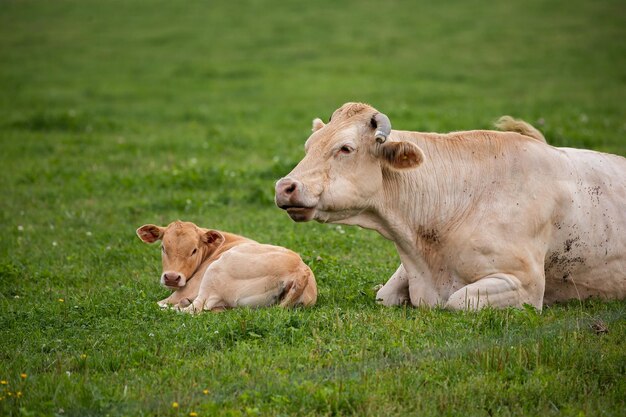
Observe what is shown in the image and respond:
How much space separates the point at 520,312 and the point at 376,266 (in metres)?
3.16

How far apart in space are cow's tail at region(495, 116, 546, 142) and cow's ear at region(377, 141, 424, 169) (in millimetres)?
2029

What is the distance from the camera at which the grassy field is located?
7164mm

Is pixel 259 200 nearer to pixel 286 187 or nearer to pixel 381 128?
pixel 381 128

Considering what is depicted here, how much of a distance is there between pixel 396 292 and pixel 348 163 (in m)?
1.57

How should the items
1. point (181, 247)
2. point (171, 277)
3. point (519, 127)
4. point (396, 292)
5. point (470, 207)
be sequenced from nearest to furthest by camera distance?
point (470, 207), point (396, 292), point (171, 277), point (181, 247), point (519, 127)

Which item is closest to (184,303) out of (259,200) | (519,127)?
(519,127)

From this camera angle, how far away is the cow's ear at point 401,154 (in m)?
9.12

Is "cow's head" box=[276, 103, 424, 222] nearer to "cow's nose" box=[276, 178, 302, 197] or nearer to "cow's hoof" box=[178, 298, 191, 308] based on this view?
"cow's nose" box=[276, 178, 302, 197]

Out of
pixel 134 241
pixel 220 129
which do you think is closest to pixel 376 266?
pixel 134 241

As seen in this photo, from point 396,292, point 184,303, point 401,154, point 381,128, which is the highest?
point 381,128

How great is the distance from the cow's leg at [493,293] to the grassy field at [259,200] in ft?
0.66

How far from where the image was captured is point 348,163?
9.11 metres

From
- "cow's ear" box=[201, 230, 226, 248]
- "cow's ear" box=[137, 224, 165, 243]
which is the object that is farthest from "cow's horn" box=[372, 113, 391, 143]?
"cow's ear" box=[137, 224, 165, 243]

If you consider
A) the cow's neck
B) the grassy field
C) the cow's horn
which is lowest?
the grassy field
